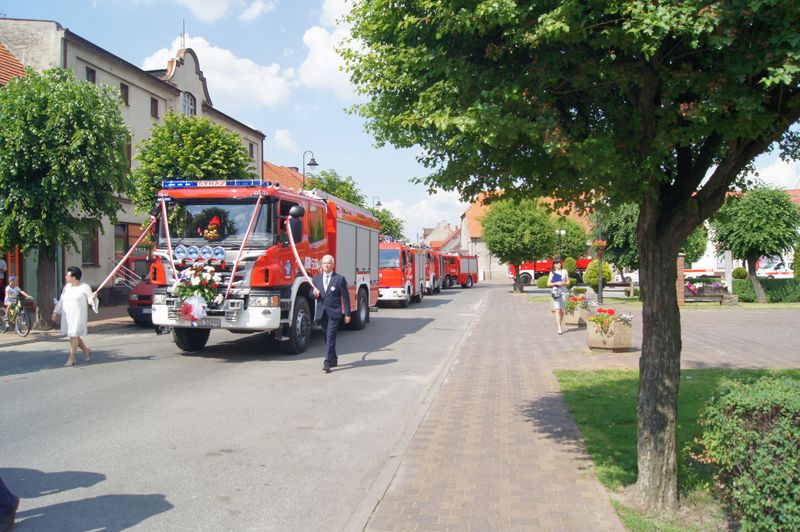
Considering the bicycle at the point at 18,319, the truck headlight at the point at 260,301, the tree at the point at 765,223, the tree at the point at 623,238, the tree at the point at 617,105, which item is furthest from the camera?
the tree at the point at 623,238

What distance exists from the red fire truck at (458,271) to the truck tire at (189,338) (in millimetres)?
36771

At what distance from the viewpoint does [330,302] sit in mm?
10531

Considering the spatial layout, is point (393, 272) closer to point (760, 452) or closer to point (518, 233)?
point (518, 233)

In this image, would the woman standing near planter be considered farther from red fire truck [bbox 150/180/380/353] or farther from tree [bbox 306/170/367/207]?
tree [bbox 306/170/367/207]

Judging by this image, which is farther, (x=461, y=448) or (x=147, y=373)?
(x=147, y=373)

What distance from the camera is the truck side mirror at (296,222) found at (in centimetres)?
Answer: 1108

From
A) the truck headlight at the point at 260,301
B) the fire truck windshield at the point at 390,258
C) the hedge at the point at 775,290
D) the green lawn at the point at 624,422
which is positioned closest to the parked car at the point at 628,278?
the hedge at the point at 775,290

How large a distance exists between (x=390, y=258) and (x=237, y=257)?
15222 millimetres

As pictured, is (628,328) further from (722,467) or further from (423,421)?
(722,467)

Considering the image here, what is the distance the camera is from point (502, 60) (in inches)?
183

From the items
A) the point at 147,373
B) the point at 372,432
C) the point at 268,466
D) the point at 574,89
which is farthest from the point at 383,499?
the point at 147,373

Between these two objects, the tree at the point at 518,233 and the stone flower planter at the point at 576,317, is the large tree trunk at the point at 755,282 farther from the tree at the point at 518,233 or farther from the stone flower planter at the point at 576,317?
the stone flower planter at the point at 576,317

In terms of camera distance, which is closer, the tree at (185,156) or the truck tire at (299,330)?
the truck tire at (299,330)

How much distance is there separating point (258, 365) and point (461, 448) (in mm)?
5880
